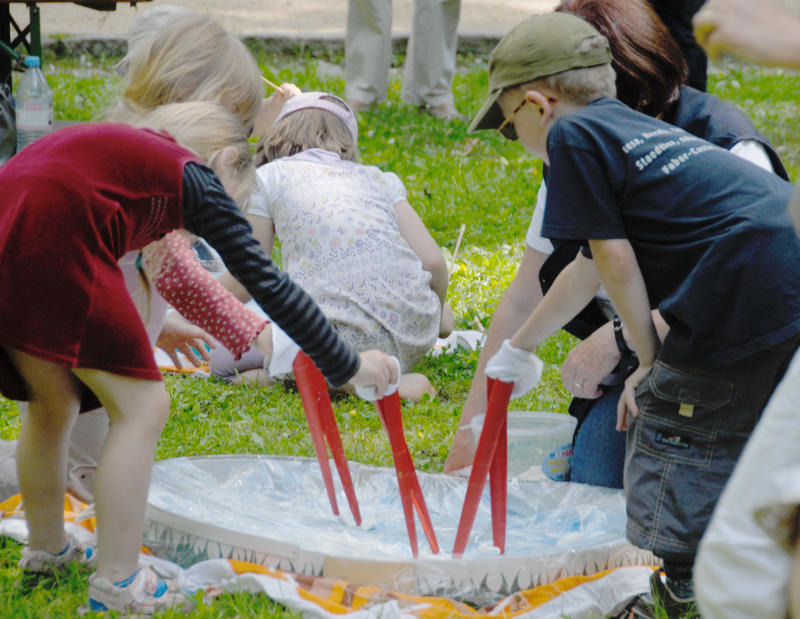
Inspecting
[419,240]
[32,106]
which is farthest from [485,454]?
[32,106]

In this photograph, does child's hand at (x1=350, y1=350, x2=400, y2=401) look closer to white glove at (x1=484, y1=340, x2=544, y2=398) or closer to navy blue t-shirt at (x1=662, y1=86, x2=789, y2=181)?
white glove at (x1=484, y1=340, x2=544, y2=398)

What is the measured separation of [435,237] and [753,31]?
2.88 metres

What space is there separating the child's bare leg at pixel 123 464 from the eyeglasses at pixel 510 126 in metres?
0.75

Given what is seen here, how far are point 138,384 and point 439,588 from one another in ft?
1.86

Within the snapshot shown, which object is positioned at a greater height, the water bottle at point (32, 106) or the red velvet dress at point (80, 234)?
the red velvet dress at point (80, 234)

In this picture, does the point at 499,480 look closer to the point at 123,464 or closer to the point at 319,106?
the point at 123,464

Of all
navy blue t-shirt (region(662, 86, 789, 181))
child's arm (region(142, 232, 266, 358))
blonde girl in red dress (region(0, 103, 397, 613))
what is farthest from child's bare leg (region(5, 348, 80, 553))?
navy blue t-shirt (region(662, 86, 789, 181))

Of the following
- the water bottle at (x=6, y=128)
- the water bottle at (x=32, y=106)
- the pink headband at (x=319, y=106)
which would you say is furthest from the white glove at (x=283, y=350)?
the water bottle at (x=6, y=128)

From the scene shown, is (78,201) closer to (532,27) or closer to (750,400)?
(532,27)

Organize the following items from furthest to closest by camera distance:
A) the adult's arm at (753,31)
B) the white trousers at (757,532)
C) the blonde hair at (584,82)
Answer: the blonde hair at (584,82) → the adult's arm at (753,31) → the white trousers at (757,532)

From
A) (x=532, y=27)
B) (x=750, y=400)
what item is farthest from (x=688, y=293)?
(x=532, y=27)

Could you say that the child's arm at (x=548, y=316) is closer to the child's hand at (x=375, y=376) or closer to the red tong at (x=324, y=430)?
the child's hand at (x=375, y=376)

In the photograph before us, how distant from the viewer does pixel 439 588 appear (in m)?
1.68

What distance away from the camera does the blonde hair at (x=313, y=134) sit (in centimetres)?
278
